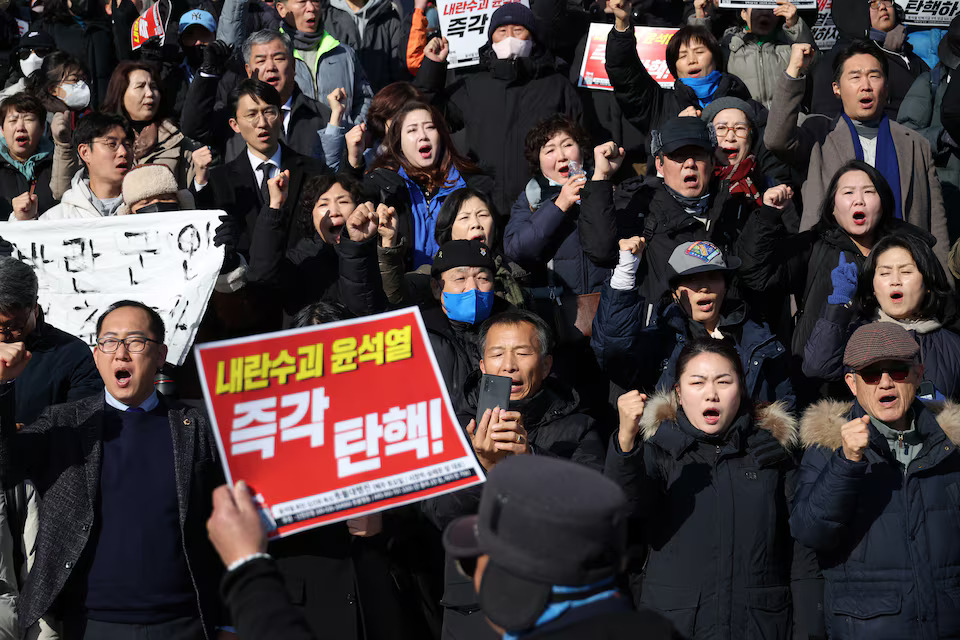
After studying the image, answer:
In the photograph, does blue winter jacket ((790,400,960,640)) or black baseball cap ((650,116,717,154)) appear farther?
black baseball cap ((650,116,717,154))

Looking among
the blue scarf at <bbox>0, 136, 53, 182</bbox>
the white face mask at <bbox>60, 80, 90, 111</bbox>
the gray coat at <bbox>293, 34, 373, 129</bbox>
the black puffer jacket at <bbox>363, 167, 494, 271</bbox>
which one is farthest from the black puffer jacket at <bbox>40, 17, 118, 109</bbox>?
the black puffer jacket at <bbox>363, 167, 494, 271</bbox>

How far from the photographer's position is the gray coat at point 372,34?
10.7 m

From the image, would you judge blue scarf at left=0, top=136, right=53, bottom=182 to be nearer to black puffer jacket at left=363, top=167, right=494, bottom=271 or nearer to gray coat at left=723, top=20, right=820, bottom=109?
black puffer jacket at left=363, top=167, right=494, bottom=271

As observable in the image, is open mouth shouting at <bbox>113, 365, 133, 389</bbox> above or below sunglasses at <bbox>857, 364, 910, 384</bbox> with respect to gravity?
below

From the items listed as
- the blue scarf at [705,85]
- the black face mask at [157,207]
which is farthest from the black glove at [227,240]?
the blue scarf at [705,85]

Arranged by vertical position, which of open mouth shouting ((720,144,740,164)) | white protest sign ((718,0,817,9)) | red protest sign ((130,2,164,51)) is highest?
white protest sign ((718,0,817,9))

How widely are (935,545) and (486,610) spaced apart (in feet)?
8.72

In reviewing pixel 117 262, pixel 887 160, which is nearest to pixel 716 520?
pixel 117 262

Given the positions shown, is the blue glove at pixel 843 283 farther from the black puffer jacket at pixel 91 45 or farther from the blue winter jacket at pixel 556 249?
the black puffer jacket at pixel 91 45

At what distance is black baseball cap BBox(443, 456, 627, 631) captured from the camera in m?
2.68

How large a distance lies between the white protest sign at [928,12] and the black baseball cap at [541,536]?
8.11 meters

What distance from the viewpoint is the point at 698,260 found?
20.7ft

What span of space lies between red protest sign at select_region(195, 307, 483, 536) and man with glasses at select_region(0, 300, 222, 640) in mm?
1010

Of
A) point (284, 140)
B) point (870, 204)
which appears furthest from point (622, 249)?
point (284, 140)
